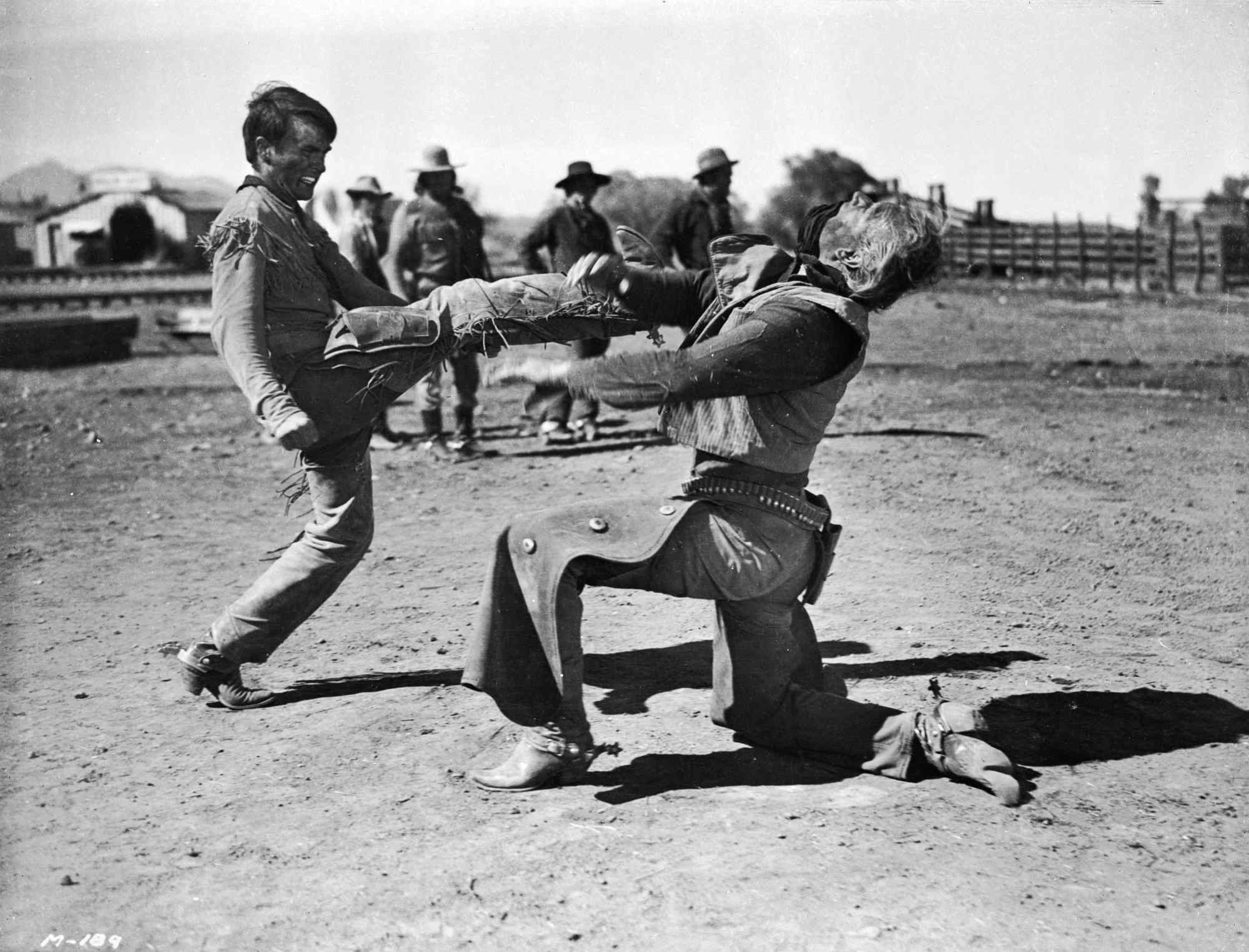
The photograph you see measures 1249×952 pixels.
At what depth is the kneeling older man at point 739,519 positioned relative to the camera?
3.41 metres

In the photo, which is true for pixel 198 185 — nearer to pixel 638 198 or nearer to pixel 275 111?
pixel 638 198

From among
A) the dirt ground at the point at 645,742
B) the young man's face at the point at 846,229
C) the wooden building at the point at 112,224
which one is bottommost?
the dirt ground at the point at 645,742

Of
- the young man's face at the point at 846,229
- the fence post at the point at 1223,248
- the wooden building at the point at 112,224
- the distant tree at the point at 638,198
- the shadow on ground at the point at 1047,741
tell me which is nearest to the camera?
the young man's face at the point at 846,229

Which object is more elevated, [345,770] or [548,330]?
[548,330]

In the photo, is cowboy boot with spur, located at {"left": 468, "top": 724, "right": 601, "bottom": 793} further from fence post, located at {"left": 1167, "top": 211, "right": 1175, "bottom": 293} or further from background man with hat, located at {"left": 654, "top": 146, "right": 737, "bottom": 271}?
fence post, located at {"left": 1167, "top": 211, "right": 1175, "bottom": 293}

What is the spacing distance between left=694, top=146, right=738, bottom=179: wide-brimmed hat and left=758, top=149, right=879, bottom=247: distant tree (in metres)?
39.2

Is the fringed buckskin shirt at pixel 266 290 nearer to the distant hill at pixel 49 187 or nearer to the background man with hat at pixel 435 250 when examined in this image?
the background man with hat at pixel 435 250

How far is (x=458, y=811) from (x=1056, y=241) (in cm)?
2980

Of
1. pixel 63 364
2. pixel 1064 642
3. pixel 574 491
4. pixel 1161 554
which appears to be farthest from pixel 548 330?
pixel 63 364

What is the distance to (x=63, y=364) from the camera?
1761cm

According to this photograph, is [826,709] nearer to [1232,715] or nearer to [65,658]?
[1232,715]

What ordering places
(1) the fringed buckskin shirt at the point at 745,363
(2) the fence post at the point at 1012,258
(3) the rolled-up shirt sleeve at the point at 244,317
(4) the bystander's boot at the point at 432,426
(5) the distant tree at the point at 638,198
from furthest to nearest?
1. (5) the distant tree at the point at 638,198
2. (2) the fence post at the point at 1012,258
3. (4) the bystander's boot at the point at 432,426
4. (3) the rolled-up shirt sleeve at the point at 244,317
5. (1) the fringed buckskin shirt at the point at 745,363

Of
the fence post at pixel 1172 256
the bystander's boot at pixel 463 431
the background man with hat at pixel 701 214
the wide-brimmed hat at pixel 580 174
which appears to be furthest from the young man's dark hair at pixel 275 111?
the fence post at pixel 1172 256

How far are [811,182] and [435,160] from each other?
4307cm
